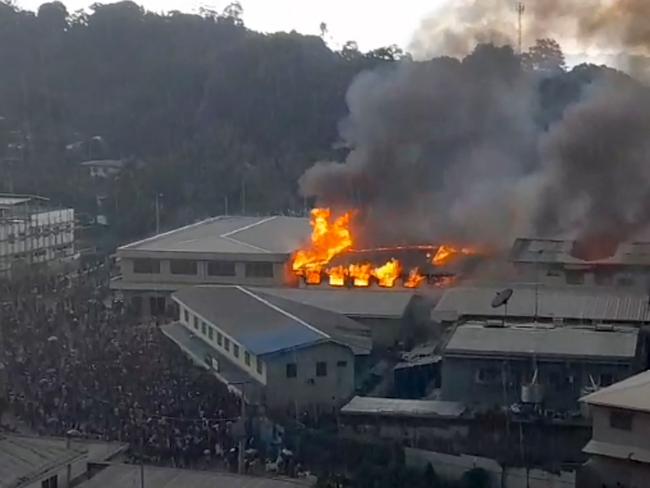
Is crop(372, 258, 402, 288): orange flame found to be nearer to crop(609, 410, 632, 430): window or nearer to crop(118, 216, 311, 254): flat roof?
crop(118, 216, 311, 254): flat roof

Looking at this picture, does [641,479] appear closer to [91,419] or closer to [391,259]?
[91,419]

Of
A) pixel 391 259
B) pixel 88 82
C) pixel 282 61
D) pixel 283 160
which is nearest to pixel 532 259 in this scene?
pixel 391 259

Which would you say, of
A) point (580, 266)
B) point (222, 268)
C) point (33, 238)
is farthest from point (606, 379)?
point (33, 238)

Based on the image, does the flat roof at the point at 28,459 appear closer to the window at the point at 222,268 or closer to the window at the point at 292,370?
the window at the point at 292,370

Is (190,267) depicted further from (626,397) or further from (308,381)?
(626,397)

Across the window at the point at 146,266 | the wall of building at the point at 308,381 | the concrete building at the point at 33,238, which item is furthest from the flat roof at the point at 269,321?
the concrete building at the point at 33,238

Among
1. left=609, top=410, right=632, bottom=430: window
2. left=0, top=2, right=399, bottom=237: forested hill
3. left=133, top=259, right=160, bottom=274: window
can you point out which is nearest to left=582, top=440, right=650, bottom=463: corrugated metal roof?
left=609, top=410, right=632, bottom=430: window
